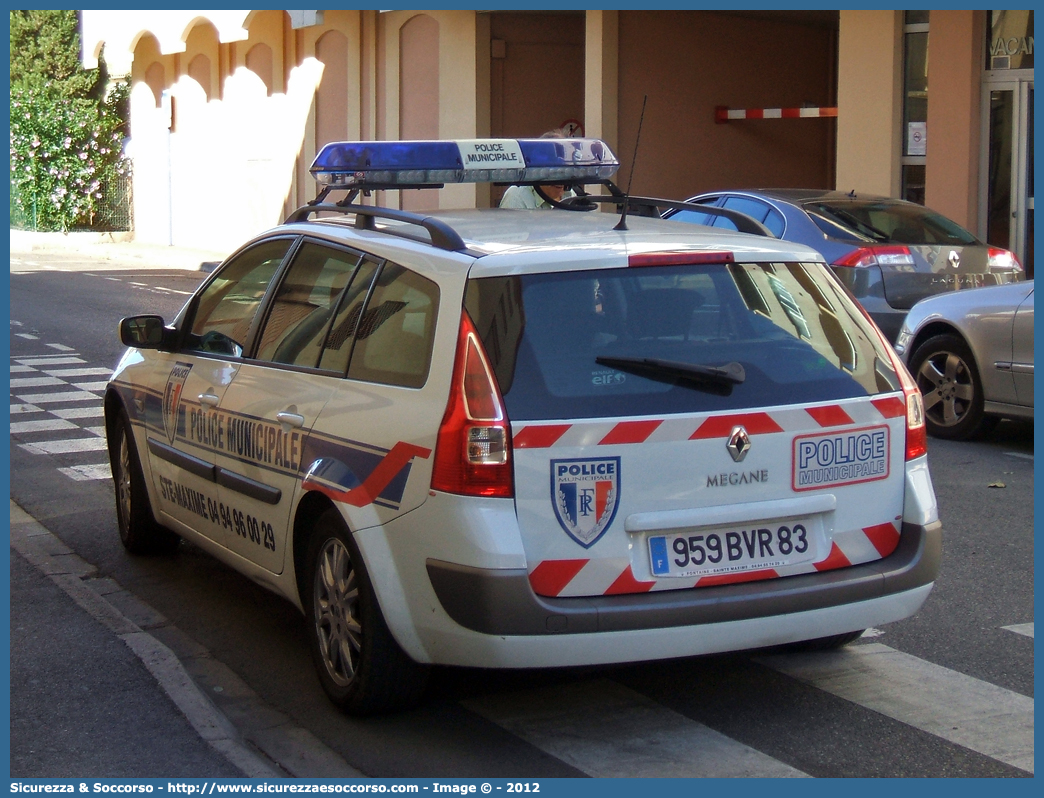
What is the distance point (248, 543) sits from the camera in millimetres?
5184

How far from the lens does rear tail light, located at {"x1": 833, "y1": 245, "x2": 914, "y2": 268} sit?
1114 cm

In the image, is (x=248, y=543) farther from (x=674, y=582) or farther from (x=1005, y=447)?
(x=1005, y=447)

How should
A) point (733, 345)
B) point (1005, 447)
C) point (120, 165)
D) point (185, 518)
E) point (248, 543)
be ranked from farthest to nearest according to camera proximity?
point (120, 165) → point (1005, 447) → point (185, 518) → point (248, 543) → point (733, 345)

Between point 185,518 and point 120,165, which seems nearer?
point 185,518

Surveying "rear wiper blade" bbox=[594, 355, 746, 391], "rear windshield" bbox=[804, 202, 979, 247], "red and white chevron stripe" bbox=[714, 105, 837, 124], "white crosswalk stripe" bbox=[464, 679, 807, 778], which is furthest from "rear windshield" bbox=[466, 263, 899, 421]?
"red and white chevron stripe" bbox=[714, 105, 837, 124]

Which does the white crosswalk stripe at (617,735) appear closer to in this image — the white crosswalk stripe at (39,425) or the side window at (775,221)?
the white crosswalk stripe at (39,425)

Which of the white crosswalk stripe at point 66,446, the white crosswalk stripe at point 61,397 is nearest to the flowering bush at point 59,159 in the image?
the white crosswalk stripe at point 61,397

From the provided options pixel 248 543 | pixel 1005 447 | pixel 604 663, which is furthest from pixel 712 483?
pixel 1005 447

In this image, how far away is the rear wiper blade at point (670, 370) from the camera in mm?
4148

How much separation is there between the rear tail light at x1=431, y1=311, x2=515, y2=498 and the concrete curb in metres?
0.91

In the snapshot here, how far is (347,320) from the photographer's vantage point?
4789mm

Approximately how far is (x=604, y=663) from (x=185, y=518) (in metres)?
2.49

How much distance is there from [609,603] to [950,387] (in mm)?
6307

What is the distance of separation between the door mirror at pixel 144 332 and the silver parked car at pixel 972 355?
5.55 meters
